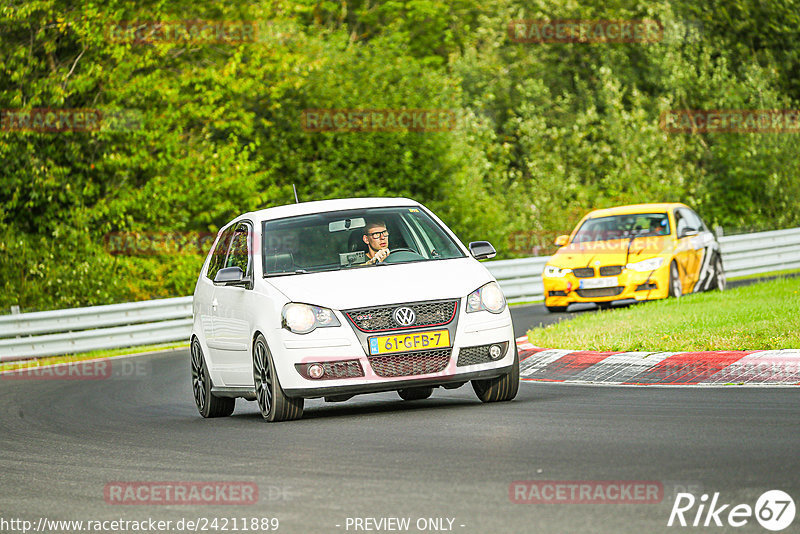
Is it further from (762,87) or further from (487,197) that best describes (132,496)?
(762,87)

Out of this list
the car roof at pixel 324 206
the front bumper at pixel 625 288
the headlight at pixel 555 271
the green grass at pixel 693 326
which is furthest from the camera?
the headlight at pixel 555 271

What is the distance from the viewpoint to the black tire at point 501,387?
10.6 meters

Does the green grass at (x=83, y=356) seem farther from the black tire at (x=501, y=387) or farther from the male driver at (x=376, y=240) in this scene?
the black tire at (x=501, y=387)

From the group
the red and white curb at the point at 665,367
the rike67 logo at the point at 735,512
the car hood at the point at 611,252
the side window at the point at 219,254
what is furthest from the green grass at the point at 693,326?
the rike67 logo at the point at 735,512

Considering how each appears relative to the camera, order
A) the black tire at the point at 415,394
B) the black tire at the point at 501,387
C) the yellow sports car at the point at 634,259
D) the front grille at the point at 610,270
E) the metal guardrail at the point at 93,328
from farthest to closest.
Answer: the metal guardrail at the point at 93,328 < the front grille at the point at 610,270 < the yellow sports car at the point at 634,259 < the black tire at the point at 415,394 < the black tire at the point at 501,387

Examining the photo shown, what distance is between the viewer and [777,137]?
1421 inches

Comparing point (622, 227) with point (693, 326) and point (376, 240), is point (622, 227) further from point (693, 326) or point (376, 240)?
point (376, 240)

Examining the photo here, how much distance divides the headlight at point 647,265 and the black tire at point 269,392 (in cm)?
1092

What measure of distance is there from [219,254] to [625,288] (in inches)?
376

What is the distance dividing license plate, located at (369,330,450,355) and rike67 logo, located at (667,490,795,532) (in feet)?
12.9

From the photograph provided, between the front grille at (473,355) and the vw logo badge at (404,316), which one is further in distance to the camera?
the front grille at (473,355)

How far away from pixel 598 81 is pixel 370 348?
35.3m

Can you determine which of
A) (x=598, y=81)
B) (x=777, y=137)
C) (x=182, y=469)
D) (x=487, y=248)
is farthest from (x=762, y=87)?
(x=182, y=469)

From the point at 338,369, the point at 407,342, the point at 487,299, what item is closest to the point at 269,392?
the point at 338,369
